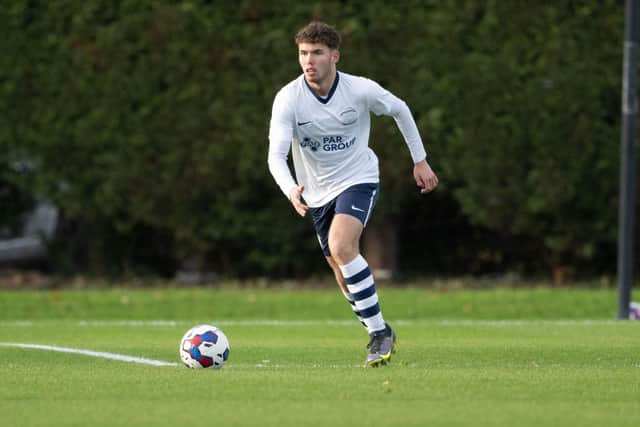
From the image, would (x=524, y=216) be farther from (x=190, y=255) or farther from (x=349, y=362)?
(x=349, y=362)

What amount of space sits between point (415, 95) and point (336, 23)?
1408mm

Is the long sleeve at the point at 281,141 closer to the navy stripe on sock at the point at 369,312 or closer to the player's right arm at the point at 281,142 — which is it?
the player's right arm at the point at 281,142

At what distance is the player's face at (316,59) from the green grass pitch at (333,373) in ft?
6.45

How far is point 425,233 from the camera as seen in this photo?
2038 centimetres

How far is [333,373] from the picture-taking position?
845 cm

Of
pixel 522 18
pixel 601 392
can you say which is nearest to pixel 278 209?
pixel 522 18

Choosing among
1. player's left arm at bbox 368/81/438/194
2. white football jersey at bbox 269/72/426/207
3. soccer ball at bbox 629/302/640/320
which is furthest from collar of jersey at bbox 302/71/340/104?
soccer ball at bbox 629/302/640/320

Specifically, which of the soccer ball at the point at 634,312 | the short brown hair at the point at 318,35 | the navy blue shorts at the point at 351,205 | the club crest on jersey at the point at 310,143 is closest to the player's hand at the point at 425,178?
the navy blue shorts at the point at 351,205

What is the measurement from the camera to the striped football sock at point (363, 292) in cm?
934

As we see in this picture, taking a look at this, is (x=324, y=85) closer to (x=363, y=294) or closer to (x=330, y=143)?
(x=330, y=143)

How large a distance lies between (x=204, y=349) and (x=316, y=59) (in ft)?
7.02

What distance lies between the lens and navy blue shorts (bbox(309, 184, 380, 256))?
9539 millimetres

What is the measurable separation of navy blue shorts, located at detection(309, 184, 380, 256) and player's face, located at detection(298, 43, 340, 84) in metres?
0.81

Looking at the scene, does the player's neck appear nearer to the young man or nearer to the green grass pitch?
the young man
